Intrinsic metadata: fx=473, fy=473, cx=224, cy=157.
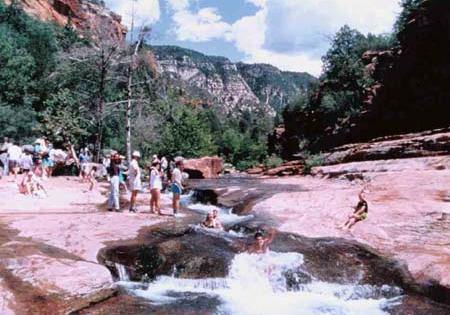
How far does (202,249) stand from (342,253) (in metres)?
3.28

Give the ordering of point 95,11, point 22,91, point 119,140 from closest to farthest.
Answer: point 22,91 < point 119,140 < point 95,11

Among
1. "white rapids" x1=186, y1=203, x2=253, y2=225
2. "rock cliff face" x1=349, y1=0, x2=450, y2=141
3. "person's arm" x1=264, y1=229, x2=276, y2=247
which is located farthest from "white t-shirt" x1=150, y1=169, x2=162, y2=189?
"rock cliff face" x1=349, y1=0, x2=450, y2=141

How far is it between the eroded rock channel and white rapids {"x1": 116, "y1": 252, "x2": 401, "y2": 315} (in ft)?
0.06

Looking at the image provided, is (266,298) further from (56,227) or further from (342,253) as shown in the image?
(56,227)

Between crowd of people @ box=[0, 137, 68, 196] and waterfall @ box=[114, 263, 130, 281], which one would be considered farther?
crowd of people @ box=[0, 137, 68, 196]

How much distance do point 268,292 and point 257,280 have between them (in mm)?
393

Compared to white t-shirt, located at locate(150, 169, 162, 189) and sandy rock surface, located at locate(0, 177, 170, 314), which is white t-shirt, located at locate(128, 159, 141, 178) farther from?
sandy rock surface, located at locate(0, 177, 170, 314)

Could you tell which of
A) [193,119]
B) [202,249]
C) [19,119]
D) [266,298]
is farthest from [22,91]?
[266,298]

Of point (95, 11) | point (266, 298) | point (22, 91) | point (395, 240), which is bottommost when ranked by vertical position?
point (266, 298)

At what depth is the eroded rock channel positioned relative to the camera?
28.8 ft

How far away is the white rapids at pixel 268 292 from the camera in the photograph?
8.86m

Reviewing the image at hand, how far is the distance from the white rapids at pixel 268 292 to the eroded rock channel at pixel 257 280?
18 mm

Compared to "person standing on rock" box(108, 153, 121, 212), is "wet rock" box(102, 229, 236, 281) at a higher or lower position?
lower

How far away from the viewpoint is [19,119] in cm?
3097
